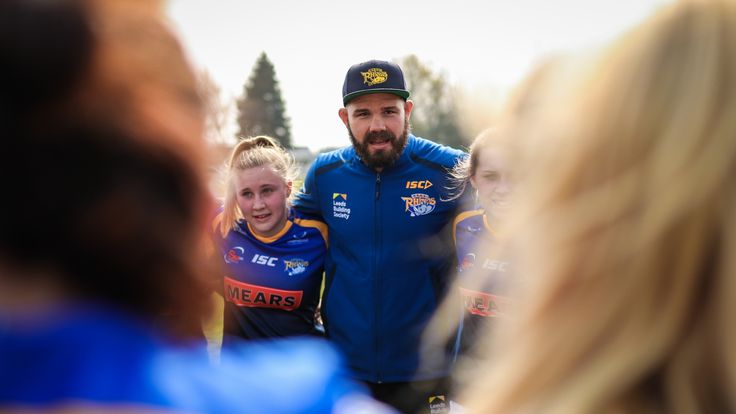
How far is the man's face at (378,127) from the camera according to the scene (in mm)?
4133

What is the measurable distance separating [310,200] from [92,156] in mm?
3643

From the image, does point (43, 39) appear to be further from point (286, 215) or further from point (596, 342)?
point (286, 215)

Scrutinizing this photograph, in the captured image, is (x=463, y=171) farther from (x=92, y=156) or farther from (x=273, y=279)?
(x=92, y=156)

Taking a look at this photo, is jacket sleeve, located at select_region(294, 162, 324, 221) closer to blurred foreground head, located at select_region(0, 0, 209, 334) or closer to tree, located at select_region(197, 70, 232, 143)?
tree, located at select_region(197, 70, 232, 143)

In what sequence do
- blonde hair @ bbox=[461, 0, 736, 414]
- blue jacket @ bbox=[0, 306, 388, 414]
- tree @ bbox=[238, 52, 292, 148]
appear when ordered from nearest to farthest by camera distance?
blue jacket @ bbox=[0, 306, 388, 414] → blonde hair @ bbox=[461, 0, 736, 414] → tree @ bbox=[238, 52, 292, 148]

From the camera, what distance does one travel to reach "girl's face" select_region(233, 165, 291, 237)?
→ 4.35m

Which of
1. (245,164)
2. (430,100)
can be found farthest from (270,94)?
(245,164)

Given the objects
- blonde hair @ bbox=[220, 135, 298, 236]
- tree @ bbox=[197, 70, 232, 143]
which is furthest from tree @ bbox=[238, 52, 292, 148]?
tree @ bbox=[197, 70, 232, 143]

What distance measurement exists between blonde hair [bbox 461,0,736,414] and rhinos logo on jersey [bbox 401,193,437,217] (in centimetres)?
314

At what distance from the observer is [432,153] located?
14.0 feet

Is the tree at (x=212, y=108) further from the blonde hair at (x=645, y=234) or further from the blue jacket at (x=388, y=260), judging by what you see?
the blue jacket at (x=388, y=260)

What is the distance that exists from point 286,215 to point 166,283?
11.8 ft

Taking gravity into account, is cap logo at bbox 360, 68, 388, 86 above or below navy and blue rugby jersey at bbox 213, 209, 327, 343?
above

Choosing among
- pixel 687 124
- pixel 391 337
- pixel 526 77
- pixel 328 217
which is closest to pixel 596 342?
pixel 687 124
